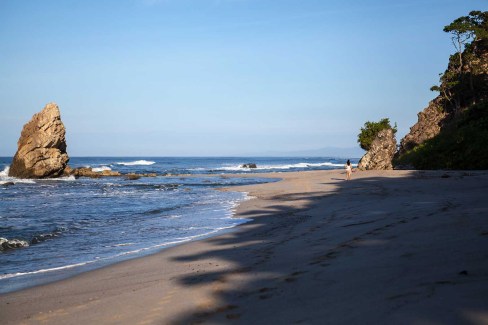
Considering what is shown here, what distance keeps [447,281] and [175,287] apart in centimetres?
320

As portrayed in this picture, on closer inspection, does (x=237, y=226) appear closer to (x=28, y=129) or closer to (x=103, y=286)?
(x=103, y=286)

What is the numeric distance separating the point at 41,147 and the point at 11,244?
3728cm

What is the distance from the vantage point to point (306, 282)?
4.56m

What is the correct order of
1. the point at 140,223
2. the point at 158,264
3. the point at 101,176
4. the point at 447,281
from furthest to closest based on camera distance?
the point at 101,176 < the point at 140,223 < the point at 158,264 < the point at 447,281

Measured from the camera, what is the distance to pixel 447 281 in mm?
3742

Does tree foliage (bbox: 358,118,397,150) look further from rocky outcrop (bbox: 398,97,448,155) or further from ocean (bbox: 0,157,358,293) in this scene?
ocean (bbox: 0,157,358,293)

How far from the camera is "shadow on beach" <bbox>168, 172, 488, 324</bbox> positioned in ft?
11.0

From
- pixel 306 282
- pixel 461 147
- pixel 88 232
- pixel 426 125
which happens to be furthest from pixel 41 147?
pixel 306 282

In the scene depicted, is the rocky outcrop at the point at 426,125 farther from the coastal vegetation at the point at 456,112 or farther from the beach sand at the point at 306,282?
the beach sand at the point at 306,282

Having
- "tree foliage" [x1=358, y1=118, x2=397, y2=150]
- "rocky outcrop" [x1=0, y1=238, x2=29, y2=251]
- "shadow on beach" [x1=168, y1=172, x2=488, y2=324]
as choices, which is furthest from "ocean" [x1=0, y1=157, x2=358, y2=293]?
"tree foliage" [x1=358, y1=118, x2=397, y2=150]

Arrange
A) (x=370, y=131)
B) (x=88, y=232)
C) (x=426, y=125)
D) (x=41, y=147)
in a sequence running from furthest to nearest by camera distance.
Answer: (x=370, y=131) → (x=41, y=147) → (x=426, y=125) → (x=88, y=232)

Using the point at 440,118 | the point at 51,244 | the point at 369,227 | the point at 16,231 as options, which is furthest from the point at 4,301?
the point at 440,118

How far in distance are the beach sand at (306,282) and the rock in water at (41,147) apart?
134 feet

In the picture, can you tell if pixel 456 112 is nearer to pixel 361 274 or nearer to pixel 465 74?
pixel 465 74
